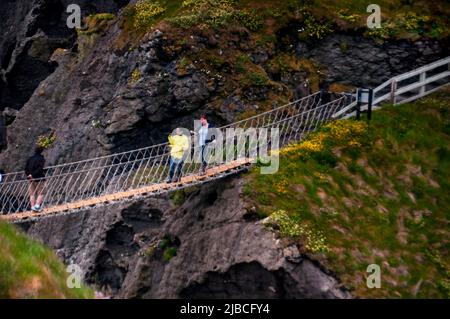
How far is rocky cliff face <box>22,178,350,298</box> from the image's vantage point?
61.7 feet

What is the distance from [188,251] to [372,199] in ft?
19.5

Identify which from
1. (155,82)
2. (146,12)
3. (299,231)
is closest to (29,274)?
(299,231)

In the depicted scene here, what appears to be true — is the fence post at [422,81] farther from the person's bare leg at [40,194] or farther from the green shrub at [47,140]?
the green shrub at [47,140]

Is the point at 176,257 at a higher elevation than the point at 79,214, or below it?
below

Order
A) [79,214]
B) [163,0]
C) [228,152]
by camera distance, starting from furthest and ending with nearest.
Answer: [163,0] < [79,214] < [228,152]

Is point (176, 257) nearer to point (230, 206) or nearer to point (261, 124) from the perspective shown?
point (230, 206)

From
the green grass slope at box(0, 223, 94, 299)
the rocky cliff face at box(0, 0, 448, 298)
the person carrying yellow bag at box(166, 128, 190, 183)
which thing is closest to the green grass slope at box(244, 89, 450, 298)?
the rocky cliff face at box(0, 0, 448, 298)

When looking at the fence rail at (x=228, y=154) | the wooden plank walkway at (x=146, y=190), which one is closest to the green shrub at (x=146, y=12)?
the fence rail at (x=228, y=154)

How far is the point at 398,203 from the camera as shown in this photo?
71.6ft

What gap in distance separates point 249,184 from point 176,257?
132 inches

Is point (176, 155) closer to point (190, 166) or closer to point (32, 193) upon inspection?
point (190, 166)

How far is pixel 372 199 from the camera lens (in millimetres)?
21609

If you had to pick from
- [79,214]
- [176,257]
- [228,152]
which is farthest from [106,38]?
[176,257]
